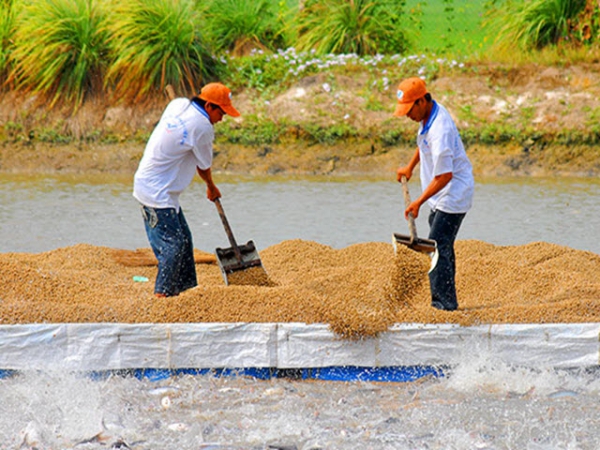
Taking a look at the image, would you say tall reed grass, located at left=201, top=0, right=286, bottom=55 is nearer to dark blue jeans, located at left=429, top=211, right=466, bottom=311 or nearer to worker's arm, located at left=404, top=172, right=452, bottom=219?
dark blue jeans, located at left=429, top=211, right=466, bottom=311

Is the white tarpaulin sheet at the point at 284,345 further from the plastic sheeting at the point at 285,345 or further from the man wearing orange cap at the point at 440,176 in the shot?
the man wearing orange cap at the point at 440,176

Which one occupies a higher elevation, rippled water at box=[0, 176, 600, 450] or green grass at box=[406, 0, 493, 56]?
rippled water at box=[0, 176, 600, 450]

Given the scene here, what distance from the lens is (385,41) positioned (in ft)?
45.4

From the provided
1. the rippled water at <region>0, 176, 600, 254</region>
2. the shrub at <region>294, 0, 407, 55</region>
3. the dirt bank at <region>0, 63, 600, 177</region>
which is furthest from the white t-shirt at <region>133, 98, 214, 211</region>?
the shrub at <region>294, 0, 407, 55</region>

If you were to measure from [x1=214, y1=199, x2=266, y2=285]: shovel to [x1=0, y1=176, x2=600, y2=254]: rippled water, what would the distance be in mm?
1861

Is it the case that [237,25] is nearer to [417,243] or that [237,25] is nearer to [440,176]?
[417,243]

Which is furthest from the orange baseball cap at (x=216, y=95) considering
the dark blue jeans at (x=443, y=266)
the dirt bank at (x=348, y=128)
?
the dirt bank at (x=348, y=128)

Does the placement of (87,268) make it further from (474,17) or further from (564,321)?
(474,17)

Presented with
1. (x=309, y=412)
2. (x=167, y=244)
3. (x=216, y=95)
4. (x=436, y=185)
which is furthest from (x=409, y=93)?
(x=309, y=412)

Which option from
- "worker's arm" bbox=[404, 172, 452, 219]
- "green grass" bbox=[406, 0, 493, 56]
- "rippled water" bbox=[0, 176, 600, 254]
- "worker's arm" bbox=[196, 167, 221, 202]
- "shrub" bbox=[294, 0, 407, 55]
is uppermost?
"worker's arm" bbox=[404, 172, 452, 219]

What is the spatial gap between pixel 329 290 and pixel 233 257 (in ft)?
2.41

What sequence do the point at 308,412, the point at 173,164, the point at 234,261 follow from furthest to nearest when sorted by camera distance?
the point at 234,261 → the point at 173,164 → the point at 308,412

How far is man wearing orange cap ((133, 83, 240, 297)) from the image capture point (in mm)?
Result: 5488

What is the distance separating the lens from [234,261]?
6145mm
